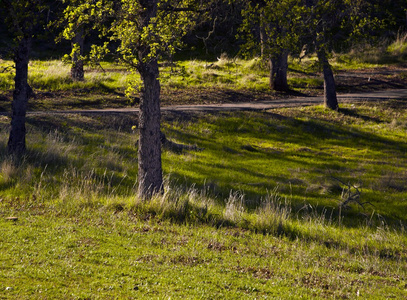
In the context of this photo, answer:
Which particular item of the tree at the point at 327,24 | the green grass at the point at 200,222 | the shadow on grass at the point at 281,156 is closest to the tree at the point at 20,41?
the green grass at the point at 200,222

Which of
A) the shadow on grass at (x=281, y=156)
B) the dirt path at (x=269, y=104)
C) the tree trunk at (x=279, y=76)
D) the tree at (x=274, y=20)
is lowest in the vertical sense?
the shadow on grass at (x=281, y=156)

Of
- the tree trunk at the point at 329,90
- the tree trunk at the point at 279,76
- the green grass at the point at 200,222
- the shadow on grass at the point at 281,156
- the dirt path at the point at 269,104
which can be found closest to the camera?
the green grass at the point at 200,222

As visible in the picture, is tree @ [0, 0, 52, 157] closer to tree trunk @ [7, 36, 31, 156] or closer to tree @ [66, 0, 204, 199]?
tree trunk @ [7, 36, 31, 156]

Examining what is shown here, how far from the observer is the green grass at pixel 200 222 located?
601cm

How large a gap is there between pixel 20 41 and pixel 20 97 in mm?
1401

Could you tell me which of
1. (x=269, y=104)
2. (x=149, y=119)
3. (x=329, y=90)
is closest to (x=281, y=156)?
(x=329, y=90)

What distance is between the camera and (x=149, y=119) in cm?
971

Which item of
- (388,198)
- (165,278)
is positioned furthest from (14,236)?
(388,198)

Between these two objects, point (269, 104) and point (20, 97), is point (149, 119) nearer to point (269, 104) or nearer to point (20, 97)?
point (20, 97)

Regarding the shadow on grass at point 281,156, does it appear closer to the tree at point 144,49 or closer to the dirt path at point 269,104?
the dirt path at point 269,104

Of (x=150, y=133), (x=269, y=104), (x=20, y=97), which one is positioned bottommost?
(x=269, y=104)

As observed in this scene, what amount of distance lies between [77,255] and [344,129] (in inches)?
594

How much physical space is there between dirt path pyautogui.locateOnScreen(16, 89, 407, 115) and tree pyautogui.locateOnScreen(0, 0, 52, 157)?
21.5 feet

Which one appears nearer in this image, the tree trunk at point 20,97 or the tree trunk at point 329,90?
the tree trunk at point 20,97
